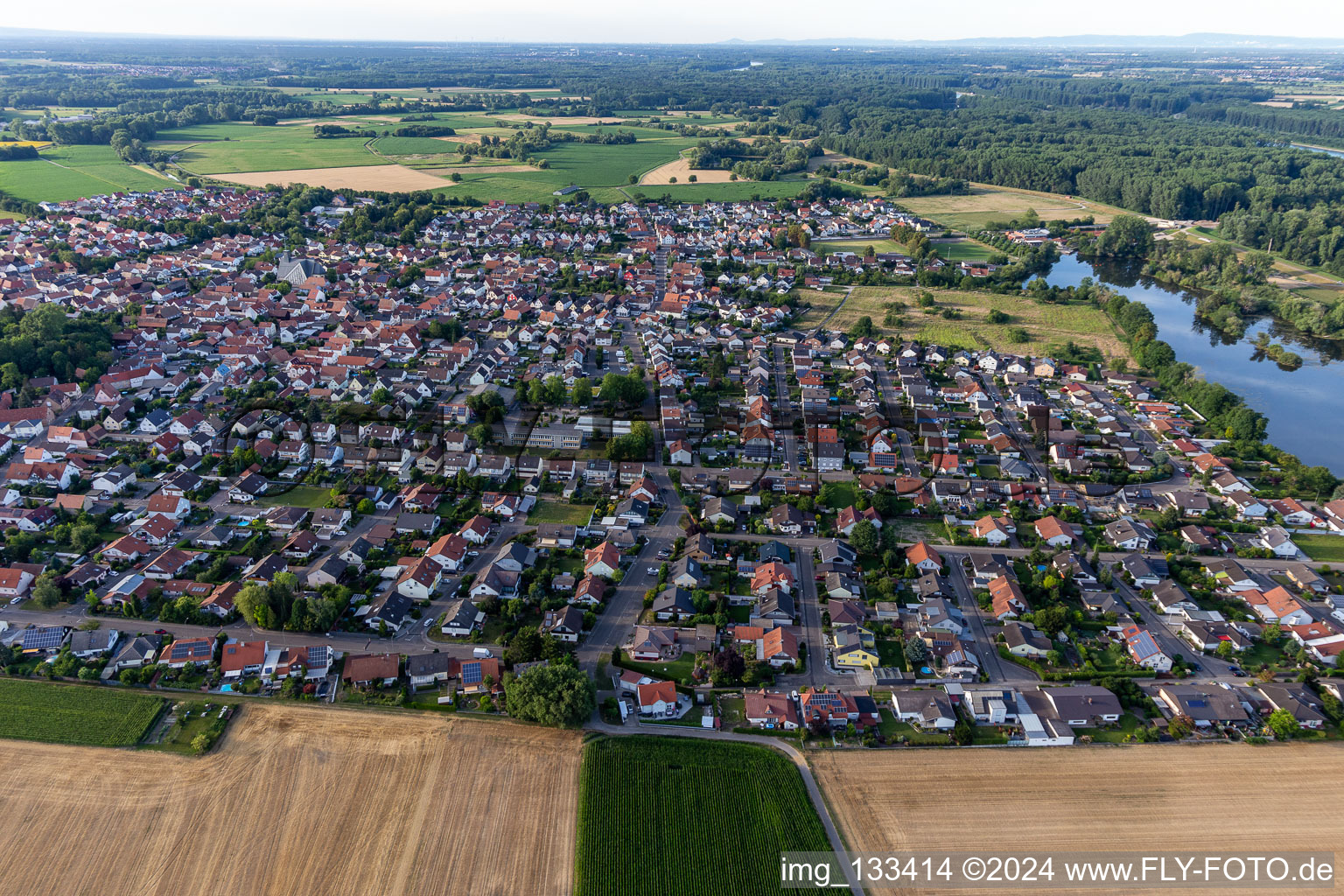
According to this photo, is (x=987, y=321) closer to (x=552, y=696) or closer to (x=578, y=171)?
(x=552, y=696)

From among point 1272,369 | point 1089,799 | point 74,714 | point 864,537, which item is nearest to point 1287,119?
point 1272,369

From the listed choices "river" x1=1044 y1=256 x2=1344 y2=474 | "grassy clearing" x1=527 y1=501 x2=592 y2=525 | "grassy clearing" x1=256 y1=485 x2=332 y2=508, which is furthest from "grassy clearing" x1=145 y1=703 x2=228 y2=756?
"river" x1=1044 y1=256 x2=1344 y2=474

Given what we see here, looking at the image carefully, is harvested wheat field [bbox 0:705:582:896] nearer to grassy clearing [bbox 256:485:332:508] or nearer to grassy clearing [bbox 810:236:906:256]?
grassy clearing [bbox 256:485:332:508]

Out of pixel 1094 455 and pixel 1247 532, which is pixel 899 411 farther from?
pixel 1247 532

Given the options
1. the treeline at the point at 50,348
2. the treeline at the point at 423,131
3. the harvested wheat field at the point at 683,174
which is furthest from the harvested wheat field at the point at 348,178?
the treeline at the point at 50,348

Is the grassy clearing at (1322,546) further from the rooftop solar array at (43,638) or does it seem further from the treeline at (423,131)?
the treeline at (423,131)

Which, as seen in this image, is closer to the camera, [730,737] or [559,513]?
[730,737]
